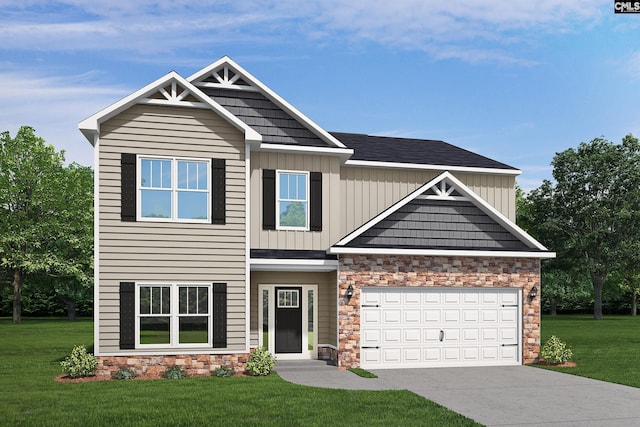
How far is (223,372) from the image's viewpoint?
52.3 feet

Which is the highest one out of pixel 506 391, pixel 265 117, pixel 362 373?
pixel 265 117

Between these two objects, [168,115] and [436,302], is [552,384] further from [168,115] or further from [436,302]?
[168,115]

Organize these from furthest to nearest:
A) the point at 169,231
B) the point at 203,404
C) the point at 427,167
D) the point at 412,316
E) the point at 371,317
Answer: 1. the point at 427,167
2. the point at 412,316
3. the point at 371,317
4. the point at 169,231
5. the point at 203,404

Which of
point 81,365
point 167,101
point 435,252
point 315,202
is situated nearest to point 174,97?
point 167,101

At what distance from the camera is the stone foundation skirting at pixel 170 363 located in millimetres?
15625

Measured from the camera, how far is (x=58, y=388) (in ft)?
46.2

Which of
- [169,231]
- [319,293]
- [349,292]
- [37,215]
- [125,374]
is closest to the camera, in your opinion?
[125,374]

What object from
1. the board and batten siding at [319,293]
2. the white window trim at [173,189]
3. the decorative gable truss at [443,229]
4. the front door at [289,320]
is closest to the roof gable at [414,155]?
the decorative gable truss at [443,229]

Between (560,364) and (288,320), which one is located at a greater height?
(288,320)

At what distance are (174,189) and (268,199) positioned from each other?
291cm

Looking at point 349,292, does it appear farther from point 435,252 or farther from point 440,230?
point 440,230

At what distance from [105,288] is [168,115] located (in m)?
4.69

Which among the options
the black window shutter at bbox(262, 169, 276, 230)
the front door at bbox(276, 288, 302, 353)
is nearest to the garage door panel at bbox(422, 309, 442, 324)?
the front door at bbox(276, 288, 302, 353)

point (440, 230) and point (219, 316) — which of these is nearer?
point (219, 316)
